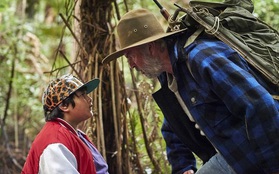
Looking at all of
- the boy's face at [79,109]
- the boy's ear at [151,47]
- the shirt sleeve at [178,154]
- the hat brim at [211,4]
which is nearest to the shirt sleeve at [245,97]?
the boy's ear at [151,47]

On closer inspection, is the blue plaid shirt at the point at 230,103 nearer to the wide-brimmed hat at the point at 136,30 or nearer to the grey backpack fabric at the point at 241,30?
the grey backpack fabric at the point at 241,30

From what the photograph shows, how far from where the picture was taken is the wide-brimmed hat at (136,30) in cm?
326

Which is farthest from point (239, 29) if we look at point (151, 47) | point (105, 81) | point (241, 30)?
point (105, 81)

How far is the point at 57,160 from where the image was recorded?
324 centimetres

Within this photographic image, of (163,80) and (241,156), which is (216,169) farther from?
(163,80)

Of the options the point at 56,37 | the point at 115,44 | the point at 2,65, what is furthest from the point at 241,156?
the point at 56,37

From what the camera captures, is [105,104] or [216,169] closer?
[216,169]

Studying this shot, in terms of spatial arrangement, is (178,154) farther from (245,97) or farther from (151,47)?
(245,97)

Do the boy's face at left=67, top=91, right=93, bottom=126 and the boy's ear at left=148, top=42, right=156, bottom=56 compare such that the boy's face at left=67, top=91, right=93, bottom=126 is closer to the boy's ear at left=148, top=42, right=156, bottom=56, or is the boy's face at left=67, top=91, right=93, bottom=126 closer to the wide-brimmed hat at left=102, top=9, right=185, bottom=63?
the wide-brimmed hat at left=102, top=9, right=185, bottom=63

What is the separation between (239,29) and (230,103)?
1.82ft

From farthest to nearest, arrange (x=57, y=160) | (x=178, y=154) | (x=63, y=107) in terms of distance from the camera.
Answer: (x=178, y=154)
(x=63, y=107)
(x=57, y=160)

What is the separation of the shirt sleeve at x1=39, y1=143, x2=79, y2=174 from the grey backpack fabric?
3.45ft

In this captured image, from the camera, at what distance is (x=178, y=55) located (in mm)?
3068

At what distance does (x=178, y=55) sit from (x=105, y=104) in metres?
2.06
